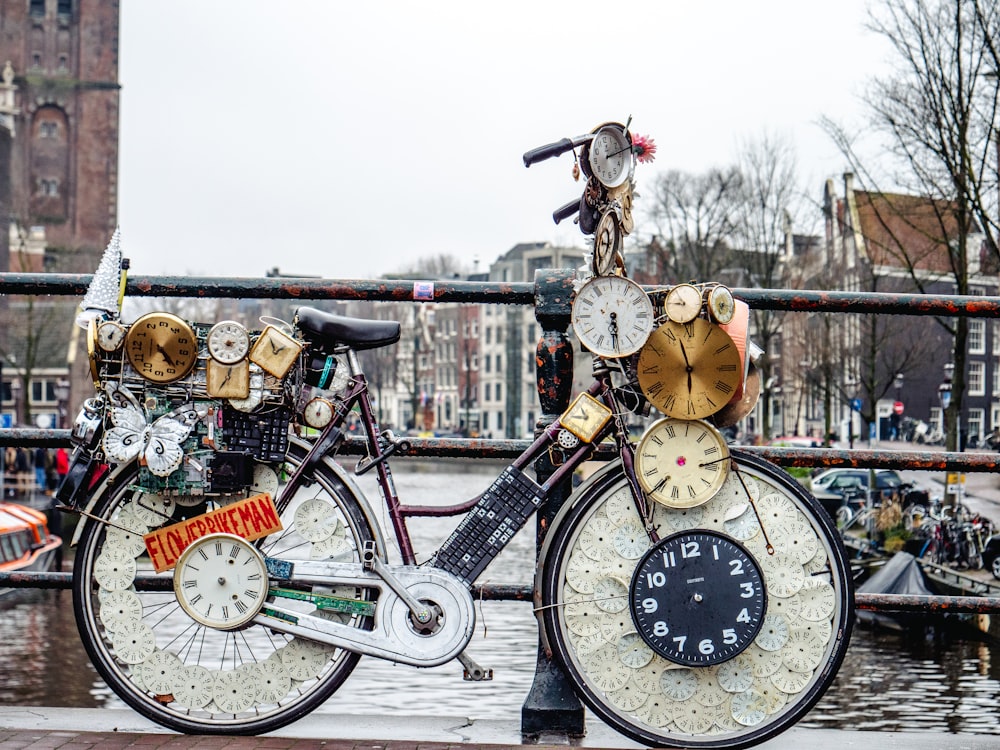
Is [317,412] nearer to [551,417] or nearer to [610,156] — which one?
[551,417]

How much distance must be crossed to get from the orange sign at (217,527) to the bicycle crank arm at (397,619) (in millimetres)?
181

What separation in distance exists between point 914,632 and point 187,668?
13.3 m

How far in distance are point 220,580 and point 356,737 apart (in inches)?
21.6

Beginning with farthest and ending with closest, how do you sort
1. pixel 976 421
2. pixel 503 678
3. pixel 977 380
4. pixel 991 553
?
pixel 976 421 → pixel 977 380 → pixel 991 553 → pixel 503 678

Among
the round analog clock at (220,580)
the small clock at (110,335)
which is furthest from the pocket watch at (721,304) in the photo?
the small clock at (110,335)

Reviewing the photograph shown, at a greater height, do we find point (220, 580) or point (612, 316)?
point (612, 316)

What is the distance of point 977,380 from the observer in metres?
67.8

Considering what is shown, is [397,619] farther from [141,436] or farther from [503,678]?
[503,678]

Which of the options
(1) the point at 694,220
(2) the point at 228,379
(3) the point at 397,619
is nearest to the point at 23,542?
(2) the point at 228,379

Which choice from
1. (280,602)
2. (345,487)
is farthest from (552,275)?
(280,602)

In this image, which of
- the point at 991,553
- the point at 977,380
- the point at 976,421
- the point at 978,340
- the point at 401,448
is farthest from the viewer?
the point at 976,421

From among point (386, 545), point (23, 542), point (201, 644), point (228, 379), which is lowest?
point (23, 542)

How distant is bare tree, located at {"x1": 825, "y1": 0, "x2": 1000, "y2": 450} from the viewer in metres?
19.7

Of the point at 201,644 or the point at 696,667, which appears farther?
the point at 201,644
